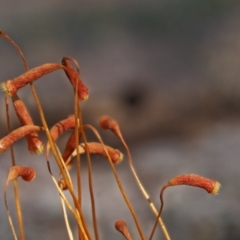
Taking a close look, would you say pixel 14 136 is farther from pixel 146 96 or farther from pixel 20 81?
pixel 146 96

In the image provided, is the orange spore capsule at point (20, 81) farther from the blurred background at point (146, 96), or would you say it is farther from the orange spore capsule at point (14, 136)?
the blurred background at point (146, 96)

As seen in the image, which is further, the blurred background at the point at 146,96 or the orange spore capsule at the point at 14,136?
the blurred background at the point at 146,96

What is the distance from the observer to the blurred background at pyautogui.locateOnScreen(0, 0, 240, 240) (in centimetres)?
71

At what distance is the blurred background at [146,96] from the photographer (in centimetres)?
71

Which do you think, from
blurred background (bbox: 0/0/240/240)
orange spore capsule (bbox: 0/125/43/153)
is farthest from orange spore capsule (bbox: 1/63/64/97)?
blurred background (bbox: 0/0/240/240)

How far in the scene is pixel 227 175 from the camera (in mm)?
757

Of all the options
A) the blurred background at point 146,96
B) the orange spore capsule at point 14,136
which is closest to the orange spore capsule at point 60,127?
the orange spore capsule at point 14,136

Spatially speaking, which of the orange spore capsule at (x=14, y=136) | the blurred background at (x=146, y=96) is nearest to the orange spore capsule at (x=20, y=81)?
the orange spore capsule at (x=14, y=136)

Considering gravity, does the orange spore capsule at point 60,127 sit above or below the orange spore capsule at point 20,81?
below

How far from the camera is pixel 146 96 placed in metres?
0.76

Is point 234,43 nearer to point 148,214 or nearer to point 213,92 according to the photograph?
point 213,92

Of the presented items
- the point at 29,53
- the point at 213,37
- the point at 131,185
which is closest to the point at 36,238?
the point at 131,185

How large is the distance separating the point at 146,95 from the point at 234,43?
0.16 metres

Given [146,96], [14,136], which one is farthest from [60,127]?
[146,96]
